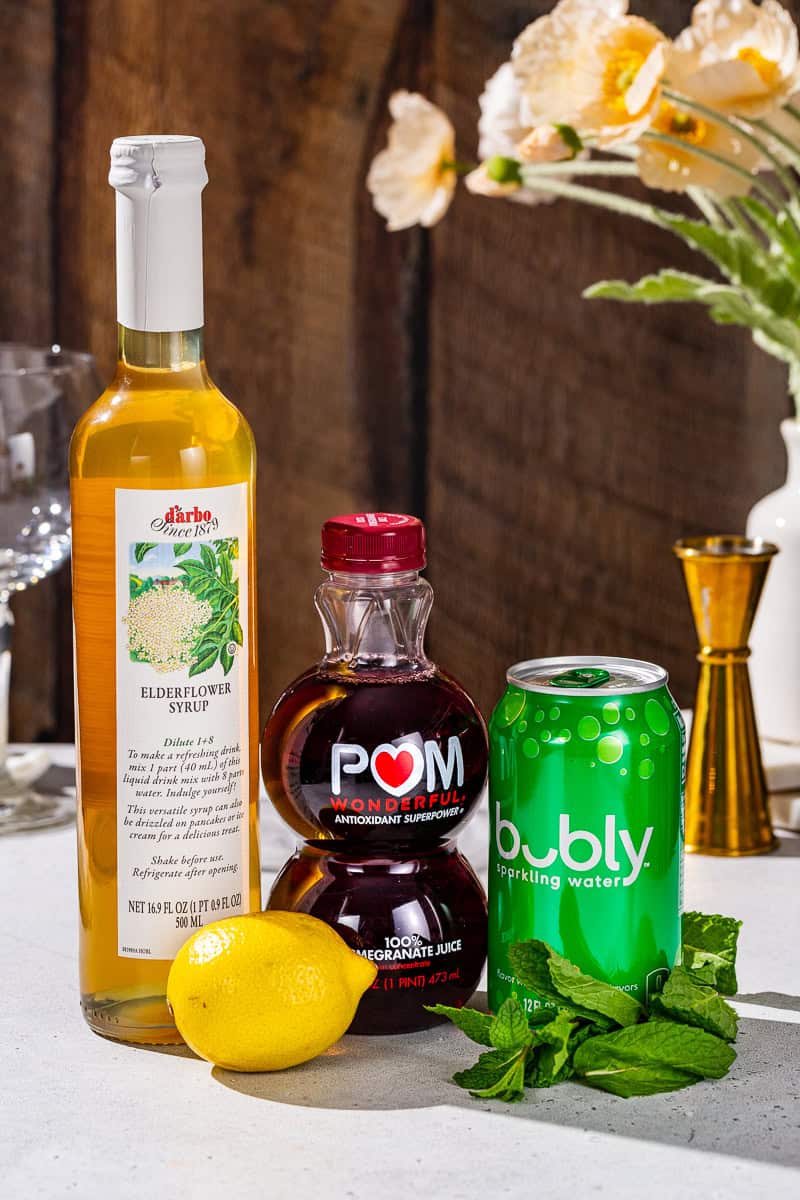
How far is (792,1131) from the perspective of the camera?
24.4 inches

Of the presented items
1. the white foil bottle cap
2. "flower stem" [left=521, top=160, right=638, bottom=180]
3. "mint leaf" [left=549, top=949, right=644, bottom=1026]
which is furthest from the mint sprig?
"flower stem" [left=521, top=160, right=638, bottom=180]

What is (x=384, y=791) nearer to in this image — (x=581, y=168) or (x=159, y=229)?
(x=159, y=229)

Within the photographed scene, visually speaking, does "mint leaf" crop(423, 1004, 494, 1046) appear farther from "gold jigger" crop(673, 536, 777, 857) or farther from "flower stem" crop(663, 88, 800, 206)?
"flower stem" crop(663, 88, 800, 206)

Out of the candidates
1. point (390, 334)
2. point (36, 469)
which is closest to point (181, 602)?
point (36, 469)

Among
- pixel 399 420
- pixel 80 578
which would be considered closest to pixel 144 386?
pixel 80 578

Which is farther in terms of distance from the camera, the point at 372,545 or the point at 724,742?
the point at 724,742

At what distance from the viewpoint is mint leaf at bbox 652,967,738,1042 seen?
0.65 metres

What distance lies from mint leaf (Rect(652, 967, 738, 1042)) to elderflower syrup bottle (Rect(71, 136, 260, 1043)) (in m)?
0.18

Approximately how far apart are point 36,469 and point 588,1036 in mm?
517

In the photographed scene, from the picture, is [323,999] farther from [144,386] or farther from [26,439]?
[26,439]

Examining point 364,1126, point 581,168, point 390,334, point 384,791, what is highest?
point 581,168

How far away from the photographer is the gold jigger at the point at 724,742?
94cm

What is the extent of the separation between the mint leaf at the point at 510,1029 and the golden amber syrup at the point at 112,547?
13 cm

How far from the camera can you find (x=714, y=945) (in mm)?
735
